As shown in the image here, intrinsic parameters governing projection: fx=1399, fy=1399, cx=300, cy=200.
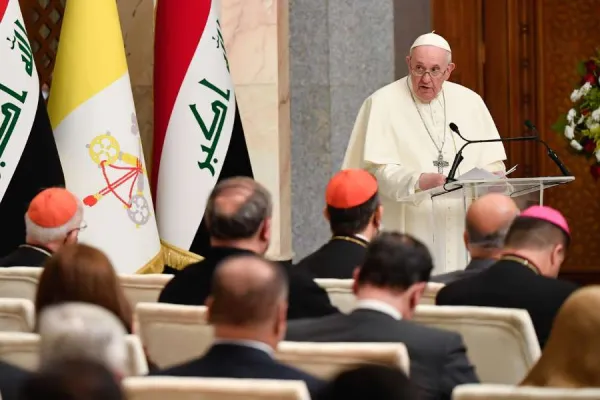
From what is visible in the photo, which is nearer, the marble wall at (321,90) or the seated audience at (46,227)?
the seated audience at (46,227)

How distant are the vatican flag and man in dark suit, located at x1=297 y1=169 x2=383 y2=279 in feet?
6.52

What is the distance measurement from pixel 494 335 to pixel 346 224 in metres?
1.78

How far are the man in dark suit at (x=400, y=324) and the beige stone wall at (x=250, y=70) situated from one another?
14.9ft

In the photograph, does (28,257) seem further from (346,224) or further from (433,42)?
(433,42)

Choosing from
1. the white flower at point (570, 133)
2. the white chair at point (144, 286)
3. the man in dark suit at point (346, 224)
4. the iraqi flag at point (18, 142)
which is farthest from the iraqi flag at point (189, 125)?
the white chair at point (144, 286)

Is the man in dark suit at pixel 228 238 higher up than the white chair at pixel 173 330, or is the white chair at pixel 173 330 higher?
the man in dark suit at pixel 228 238

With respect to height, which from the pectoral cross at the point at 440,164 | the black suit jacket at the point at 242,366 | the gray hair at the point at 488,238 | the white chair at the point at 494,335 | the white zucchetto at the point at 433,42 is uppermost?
the white zucchetto at the point at 433,42

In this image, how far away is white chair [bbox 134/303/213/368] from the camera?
13.3ft

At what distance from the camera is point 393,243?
389 centimetres

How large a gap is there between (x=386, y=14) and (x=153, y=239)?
283 cm

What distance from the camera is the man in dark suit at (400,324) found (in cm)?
372

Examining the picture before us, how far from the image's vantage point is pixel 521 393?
111 inches

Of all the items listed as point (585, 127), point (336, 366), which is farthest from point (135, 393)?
point (585, 127)

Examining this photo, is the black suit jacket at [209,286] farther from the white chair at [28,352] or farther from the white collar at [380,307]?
the white chair at [28,352]
